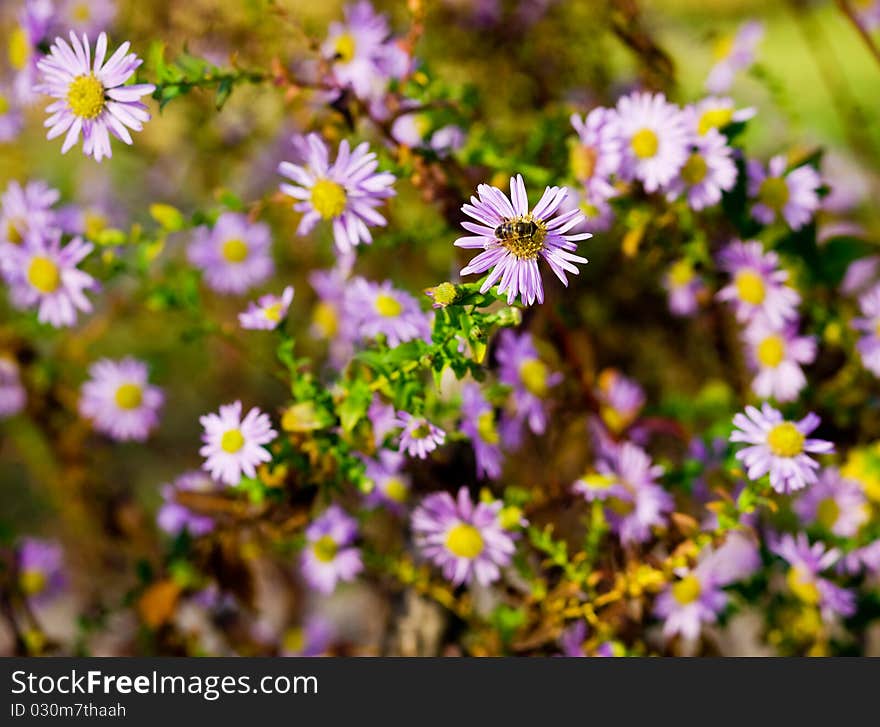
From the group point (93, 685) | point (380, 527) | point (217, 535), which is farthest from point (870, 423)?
point (93, 685)

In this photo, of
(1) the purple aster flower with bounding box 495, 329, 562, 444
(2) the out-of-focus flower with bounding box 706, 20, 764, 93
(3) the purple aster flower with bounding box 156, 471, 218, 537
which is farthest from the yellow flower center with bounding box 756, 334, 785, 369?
(3) the purple aster flower with bounding box 156, 471, 218, 537

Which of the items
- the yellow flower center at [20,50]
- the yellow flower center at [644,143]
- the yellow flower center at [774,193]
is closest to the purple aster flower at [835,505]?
the yellow flower center at [774,193]

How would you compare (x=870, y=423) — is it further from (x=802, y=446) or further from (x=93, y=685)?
(x=93, y=685)

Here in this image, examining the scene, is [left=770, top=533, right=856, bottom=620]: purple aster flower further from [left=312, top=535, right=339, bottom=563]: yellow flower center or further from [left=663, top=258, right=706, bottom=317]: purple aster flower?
[left=312, top=535, right=339, bottom=563]: yellow flower center

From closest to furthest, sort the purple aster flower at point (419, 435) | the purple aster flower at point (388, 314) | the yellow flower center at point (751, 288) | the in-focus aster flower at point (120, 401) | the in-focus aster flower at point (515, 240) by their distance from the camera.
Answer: the in-focus aster flower at point (515, 240)
the purple aster flower at point (419, 435)
the purple aster flower at point (388, 314)
the yellow flower center at point (751, 288)
the in-focus aster flower at point (120, 401)

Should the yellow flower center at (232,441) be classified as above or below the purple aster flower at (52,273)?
below

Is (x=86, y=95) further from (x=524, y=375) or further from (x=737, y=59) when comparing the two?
(x=737, y=59)

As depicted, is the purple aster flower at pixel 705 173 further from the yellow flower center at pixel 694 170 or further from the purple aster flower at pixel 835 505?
the purple aster flower at pixel 835 505

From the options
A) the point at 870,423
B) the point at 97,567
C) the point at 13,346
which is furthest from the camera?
the point at 97,567
